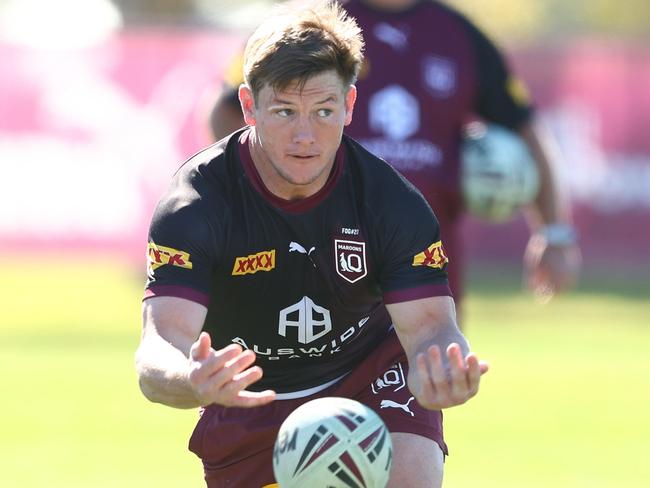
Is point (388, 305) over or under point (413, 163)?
under

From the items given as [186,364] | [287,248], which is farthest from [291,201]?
[186,364]

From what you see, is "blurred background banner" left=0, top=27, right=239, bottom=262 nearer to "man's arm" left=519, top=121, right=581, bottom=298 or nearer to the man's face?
"man's arm" left=519, top=121, right=581, bottom=298

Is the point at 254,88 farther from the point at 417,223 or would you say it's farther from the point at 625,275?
the point at 625,275

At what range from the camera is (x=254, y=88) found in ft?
19.1

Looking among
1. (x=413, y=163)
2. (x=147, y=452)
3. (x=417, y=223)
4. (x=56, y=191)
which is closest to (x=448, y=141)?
(x=413, y=163)

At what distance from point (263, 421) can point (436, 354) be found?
1433mm

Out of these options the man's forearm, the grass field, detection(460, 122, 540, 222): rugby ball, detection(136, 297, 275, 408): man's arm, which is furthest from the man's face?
the grass field

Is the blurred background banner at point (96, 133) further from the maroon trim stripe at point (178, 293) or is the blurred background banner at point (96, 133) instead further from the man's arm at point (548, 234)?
the maroon trim stripe at point (178, 293)

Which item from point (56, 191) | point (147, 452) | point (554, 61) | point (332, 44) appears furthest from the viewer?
point (554, 61)

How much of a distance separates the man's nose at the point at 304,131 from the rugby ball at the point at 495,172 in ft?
10.5

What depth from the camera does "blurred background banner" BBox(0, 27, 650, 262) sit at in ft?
68.6

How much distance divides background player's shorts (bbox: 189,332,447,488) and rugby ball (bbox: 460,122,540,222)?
2.50 metres

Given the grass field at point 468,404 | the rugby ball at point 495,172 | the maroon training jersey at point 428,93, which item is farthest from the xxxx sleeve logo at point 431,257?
the grass field at point 468,404

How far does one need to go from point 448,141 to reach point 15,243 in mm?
13521
